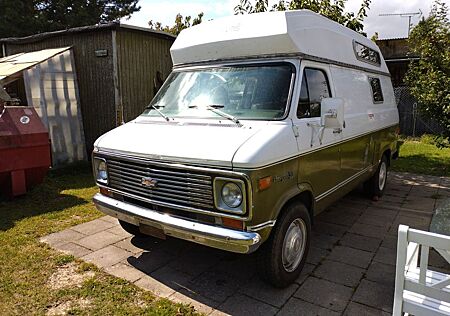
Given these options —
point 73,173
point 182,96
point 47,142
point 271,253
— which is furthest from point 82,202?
point 271,253

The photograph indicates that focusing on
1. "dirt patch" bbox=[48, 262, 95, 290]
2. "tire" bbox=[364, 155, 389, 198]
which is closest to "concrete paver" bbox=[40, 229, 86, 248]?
"dirt patch" bbox=[48, 262, 95, 290]

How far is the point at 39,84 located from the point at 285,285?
735 centimetres

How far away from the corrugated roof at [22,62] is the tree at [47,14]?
8.07 meters

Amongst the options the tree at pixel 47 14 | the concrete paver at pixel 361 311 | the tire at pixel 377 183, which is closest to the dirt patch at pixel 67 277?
the concrete paver at pixel 361 311

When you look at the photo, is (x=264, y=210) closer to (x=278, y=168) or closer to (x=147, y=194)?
(x=278, y=168)

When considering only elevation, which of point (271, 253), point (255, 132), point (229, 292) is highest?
point (255, 132)

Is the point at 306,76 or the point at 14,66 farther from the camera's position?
the point at 14,66

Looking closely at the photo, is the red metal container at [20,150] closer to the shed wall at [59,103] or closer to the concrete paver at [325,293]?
the shed wall at [59,103]

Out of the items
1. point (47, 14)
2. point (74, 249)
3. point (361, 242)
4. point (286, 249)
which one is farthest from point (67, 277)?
point (47, 14)

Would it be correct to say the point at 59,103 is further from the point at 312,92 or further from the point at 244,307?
the point at 244,307

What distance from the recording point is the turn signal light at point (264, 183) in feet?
9.59

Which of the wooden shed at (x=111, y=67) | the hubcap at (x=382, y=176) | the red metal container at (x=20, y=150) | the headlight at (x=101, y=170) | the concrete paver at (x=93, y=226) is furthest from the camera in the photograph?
the wooden shed at (x=111, y=67)

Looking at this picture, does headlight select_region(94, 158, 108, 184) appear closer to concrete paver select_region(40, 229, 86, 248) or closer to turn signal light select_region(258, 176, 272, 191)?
concrete paver select_region(40, 229, 86, 248)

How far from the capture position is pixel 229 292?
135 inches
